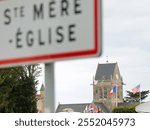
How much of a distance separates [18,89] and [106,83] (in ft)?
334

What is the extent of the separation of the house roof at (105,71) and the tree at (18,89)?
321 feet

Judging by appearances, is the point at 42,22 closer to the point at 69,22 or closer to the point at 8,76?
the point at 69,22

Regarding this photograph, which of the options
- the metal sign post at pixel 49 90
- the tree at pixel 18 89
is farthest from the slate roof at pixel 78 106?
the metal sign post at pixel 49 90

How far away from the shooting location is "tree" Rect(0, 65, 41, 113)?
4681 centimetres

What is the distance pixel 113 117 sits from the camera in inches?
849

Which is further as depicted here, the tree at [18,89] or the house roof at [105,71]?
the house roof at [105,71]

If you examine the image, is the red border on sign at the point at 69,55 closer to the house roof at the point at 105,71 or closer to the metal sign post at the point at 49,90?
the metal sign post at the point at 49,90

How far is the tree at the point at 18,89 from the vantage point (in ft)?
154

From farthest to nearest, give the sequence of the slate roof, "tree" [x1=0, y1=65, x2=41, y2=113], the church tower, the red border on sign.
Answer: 1. the church tower
2. the slate roof
3. "tree" [x1=0, y1=65, x2=41, y2=113]
4. the red border on sign

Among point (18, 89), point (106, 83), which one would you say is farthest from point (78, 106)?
point (18, 89)

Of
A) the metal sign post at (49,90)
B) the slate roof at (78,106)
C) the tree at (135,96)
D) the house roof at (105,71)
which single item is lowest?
the slate roof at (78,106)

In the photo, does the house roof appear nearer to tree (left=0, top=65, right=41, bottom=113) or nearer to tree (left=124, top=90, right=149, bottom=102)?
tree (left=124, top=90, right=149, bottom=102)

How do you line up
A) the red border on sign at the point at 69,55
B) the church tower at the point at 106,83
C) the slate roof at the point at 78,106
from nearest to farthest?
1. the red border on sign at the point at 69,55
2. the slate roof at the point at 78,106
3. the church tower at the point at 106,83

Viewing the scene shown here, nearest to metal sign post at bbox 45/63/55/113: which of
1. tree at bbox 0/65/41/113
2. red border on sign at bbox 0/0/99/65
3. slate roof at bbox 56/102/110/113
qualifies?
red border on sign at bbox 0/0/99/65
